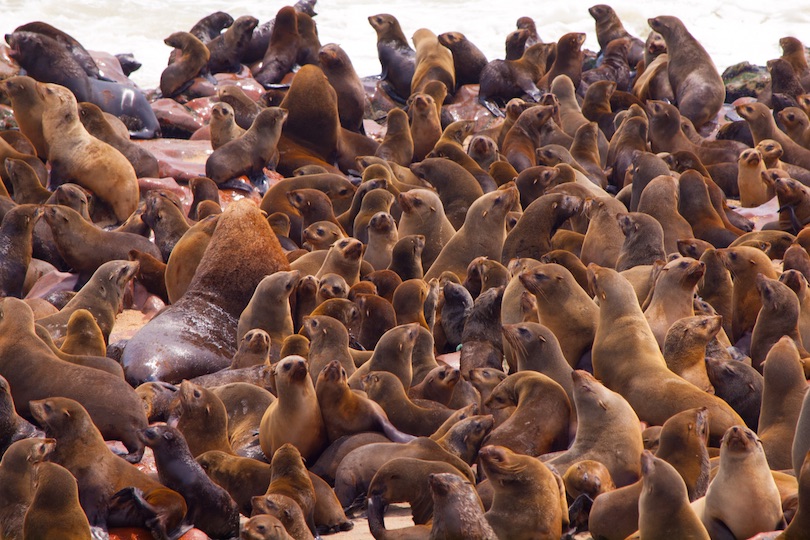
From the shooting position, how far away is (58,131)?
35.0 ft

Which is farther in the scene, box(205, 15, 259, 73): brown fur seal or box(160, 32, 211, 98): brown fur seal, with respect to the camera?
box(205, 15, 259, 73): brown fur seal

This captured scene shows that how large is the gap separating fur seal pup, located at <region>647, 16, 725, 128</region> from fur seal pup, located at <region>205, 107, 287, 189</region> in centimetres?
582

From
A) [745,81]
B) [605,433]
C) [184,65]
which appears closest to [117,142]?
[184,65]

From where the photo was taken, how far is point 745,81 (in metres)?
17.6

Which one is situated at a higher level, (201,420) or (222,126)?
(201,420)

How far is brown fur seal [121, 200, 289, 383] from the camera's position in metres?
7.24

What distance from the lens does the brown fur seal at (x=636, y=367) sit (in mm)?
5746

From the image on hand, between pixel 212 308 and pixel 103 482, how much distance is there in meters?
3.21

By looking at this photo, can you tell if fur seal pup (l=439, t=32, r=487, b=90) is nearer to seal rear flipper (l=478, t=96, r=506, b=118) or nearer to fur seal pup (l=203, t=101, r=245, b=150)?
seal rear flipper (l=478, t=96, r=506, b=118)

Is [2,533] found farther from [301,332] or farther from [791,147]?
[791,147]

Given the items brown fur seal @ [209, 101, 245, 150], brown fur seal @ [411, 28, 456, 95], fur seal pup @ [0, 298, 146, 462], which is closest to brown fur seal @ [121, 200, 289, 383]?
fur seal pup @ [0, 298, 146, 462]

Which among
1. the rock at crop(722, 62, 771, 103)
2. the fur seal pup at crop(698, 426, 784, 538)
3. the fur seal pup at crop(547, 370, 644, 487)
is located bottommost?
the rock at crop(722, 62, 771, 103)

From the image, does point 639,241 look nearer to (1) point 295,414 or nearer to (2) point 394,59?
(1) point 295,414

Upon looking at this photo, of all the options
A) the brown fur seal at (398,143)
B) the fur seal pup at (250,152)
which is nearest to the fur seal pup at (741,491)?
the fur seal pup at (250,152)
